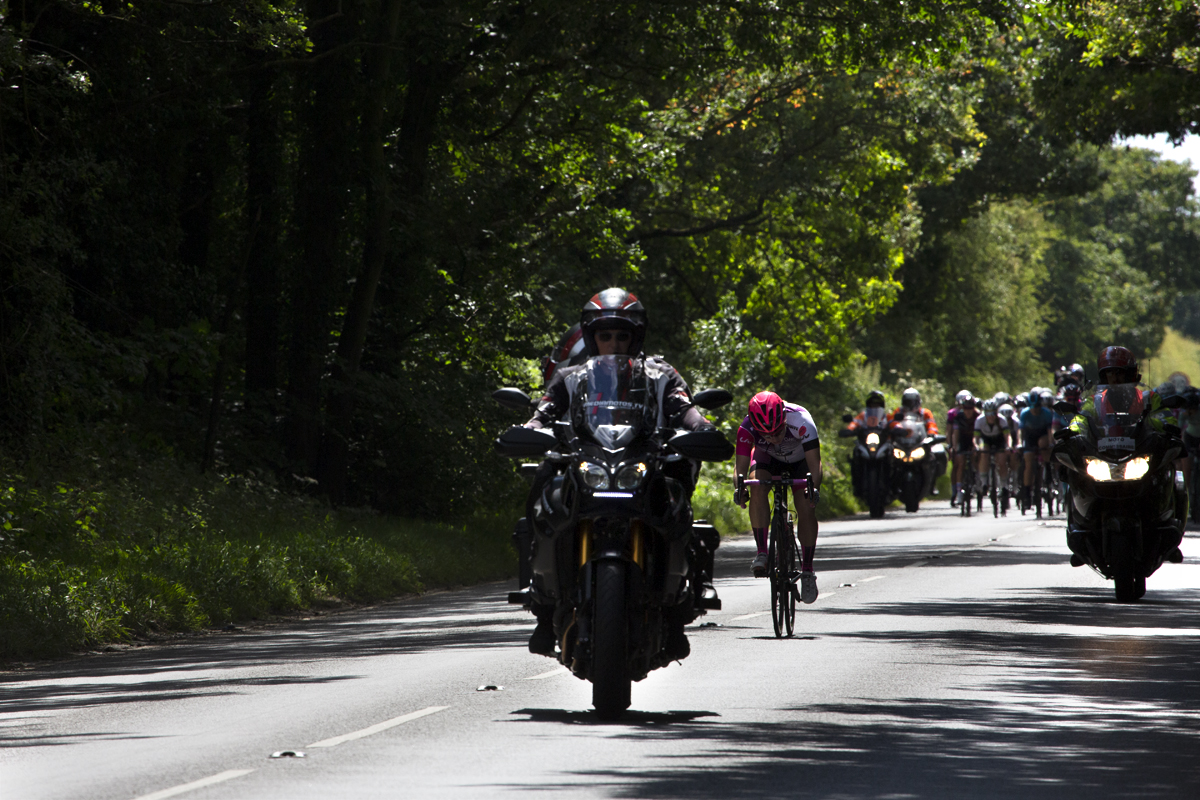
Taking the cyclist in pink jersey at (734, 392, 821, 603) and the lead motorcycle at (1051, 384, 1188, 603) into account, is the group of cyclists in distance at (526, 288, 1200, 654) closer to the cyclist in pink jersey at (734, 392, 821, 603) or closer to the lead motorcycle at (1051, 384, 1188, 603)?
the cyclist in pink jersey at (734, 392, 821, 603)

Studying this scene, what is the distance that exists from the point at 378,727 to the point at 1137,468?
28.0 ft

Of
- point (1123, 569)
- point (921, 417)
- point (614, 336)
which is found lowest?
point (1123, 569)

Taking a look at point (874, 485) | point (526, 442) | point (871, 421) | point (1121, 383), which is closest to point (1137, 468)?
point (1121, 383)

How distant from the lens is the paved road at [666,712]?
7.82 metres

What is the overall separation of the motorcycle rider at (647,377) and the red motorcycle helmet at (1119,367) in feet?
24.5

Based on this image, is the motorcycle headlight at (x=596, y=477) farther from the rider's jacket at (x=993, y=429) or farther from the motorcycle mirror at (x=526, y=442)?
the rider's jacket at (x=993, y=429)

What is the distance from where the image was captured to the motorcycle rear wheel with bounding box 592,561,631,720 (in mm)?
8906

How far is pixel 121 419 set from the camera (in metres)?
22.3

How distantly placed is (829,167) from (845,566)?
17.1 metres

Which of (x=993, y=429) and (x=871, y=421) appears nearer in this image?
(x=993, y=429)

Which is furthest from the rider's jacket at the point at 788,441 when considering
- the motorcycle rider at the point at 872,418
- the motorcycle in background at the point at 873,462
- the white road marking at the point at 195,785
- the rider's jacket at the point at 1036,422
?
the motorcycle rider at the point at 872,418

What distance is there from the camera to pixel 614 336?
9797 millimetres

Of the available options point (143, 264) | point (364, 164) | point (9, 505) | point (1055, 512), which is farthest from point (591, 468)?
point (1055, 512)

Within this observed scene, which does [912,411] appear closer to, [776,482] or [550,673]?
[776,482]
